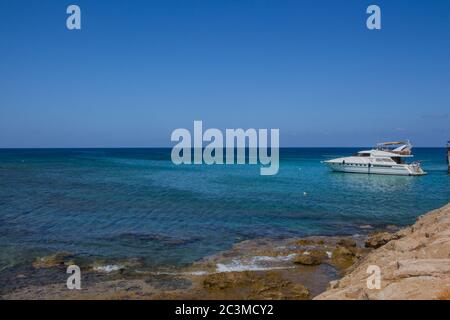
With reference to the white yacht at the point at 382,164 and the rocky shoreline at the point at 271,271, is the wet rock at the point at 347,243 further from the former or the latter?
the white yacht at the point at 382,164

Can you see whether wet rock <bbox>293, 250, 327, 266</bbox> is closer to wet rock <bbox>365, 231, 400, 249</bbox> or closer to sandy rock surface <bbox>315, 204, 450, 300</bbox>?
wet rock <bbox>365, 231, 400, 249</bbox>

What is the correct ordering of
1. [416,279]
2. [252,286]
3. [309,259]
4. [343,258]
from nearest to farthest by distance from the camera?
[416,279] → [252,286] → [309,259] → [343,258]

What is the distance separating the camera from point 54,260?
73.8 ft

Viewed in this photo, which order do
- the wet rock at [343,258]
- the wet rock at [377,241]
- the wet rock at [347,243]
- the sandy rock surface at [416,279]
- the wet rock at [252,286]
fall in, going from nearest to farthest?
the sandy rock surface at [416,279]
the wet rock at [252,286]
the wet rock at [343,258]
the wet rock at [377,241]
the wet rock at [347,243]

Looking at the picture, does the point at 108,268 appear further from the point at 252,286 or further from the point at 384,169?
the point at 384,169

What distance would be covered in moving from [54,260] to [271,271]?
11943mm

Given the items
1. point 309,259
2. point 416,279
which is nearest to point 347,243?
point 309,259

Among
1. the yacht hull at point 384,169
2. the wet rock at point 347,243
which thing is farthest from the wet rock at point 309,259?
the yacht hull at point 384,169

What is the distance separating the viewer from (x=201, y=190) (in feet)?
180

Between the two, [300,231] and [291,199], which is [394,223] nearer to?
[300,231]

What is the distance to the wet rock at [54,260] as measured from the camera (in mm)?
21828

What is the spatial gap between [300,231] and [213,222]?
719cm

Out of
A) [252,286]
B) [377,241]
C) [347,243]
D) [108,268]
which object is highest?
[377,241]

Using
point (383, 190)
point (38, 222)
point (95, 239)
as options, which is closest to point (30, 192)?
point (38, 222)
